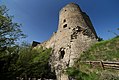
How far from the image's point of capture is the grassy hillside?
39.8 feet

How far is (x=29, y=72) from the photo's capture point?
16734mm

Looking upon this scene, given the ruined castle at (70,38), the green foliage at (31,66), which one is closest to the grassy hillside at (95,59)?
the ruined castle at (70,38)

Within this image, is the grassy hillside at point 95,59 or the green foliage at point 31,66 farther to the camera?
the green foliage at point 31,66

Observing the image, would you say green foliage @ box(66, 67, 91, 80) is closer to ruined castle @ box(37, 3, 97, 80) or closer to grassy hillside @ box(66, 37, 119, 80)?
grassy hillside @ box(66, 37, 119, 80)

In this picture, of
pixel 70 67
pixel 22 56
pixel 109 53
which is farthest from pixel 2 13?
pixel 109 53

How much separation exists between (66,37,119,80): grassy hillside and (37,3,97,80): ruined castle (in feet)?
3.41

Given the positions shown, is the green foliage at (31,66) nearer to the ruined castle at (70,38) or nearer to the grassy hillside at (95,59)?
the ruined castle at (70,38)

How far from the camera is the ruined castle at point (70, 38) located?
16.9 m

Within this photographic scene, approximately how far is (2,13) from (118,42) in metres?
13.1

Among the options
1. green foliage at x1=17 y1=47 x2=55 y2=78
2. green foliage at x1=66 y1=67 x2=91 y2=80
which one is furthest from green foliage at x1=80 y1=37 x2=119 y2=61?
green foliage at x1=17 y1=47 x2=55 y2=78

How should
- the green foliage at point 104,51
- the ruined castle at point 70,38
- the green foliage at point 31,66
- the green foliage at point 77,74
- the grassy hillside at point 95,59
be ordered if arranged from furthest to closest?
the ruined castle at point 70,38 → the green foliage at point 31,66 → the green foliage at point 104,51 → the green foliage at point 77,74 → the grassy hillside at point 95,59

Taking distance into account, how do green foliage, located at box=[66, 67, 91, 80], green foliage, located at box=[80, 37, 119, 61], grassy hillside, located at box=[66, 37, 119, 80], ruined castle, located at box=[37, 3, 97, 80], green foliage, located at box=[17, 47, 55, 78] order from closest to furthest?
grassy hillside, located at box=[66, 37, 119, 80] → green foliage, located at box=[66, 67, 91, 80] → green foliage, located at box=[80, 37, 119, 61] → green foliage, located at box=[17, 47, 55, 78] → ruined castle, located at box=[37, 3, 97, 80]

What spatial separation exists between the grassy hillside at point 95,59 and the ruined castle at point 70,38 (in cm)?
104

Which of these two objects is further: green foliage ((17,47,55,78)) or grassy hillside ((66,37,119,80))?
green foliage ((17,47,55,78))
